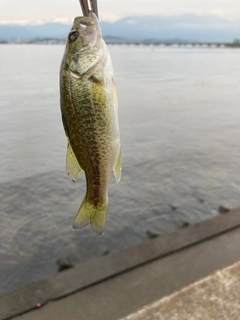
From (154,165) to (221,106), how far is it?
1069 centimetres

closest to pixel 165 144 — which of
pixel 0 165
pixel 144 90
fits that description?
pixel 0 165

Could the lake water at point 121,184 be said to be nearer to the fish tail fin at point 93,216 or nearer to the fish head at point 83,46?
the fish tail fin at point 93,216

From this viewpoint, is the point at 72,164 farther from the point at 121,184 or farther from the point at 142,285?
the point at 121,184

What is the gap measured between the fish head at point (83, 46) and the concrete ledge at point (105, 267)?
9.45 ft

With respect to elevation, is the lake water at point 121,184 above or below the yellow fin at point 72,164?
below

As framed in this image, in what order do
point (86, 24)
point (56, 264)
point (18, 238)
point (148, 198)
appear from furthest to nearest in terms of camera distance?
point (148, 198), point (18, 238), point (56, 264), point (86, 24)

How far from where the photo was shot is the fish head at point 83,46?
1.87 m

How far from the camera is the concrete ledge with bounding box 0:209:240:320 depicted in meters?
3.95

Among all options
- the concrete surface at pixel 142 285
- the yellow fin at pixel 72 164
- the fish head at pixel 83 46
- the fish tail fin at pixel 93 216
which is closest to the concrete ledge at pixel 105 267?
the concrete surface at pixel 142 285

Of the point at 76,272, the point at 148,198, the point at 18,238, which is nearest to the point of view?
the point at 76,272

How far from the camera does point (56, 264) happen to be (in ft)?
20.1

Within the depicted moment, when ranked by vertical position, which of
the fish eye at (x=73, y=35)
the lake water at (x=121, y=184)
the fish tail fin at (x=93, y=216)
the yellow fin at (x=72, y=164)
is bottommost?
the lake water at (x=121, y=184)

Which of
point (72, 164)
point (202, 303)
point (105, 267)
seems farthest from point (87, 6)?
point (105, 267)

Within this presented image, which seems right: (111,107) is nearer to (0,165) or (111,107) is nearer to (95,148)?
(95,148)
